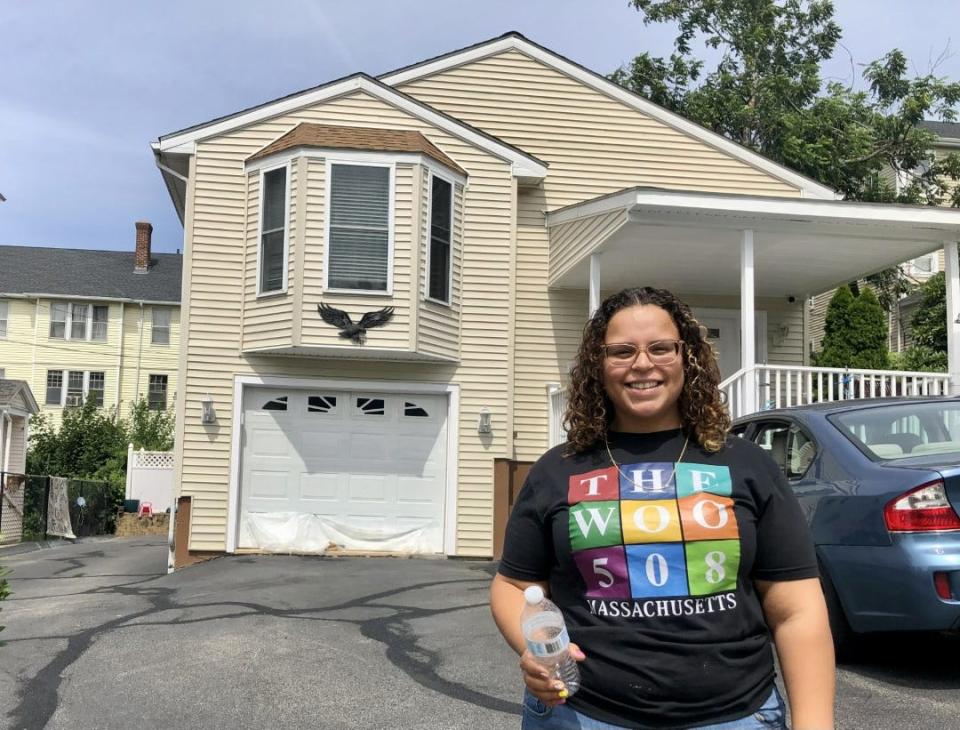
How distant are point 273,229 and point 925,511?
9.42 meters

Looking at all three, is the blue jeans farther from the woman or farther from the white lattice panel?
the white lattice panel

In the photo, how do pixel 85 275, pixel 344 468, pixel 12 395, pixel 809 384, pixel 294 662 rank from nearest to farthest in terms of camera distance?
pixel 294 662 < pixel 809 384 < pixel 344 468 < pixel 12 395 < pixel 85 275

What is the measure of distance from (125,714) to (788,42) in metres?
25.2

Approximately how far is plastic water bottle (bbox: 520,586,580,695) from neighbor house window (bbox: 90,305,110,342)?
34.9m

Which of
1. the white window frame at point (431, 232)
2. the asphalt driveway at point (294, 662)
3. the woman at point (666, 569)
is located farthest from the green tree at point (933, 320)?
the woman at point (666, 569)

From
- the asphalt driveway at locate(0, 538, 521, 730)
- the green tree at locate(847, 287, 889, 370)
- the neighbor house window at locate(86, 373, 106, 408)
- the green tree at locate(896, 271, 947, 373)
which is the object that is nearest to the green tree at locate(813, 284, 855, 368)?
the green tree at locate(847, 287, 889, 370)

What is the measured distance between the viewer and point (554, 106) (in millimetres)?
14273

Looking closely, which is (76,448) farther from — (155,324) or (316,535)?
(316,535)

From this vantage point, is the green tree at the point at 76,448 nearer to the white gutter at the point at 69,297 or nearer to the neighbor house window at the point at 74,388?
the neighbor house window at the point at 74,388

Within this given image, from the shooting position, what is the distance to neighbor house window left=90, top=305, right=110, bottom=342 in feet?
112

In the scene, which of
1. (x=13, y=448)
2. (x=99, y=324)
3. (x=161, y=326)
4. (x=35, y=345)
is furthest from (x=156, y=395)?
(x=13, y=448)

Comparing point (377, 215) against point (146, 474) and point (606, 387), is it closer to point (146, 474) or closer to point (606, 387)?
point (606, 387)

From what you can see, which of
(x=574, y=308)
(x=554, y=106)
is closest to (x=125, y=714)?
(x=574, y=308)

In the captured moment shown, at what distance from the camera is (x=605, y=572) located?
6.82 feet
